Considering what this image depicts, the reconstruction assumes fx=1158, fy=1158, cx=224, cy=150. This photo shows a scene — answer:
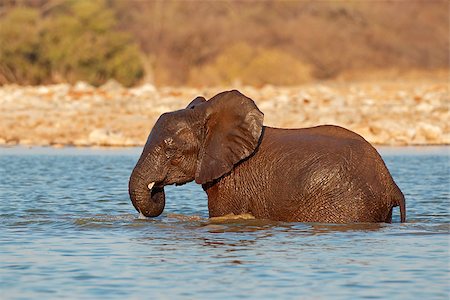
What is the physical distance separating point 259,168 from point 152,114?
12421 mm

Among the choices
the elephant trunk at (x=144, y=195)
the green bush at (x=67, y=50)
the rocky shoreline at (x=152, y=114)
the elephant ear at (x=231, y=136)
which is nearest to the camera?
the elephant ear at (x=231, y=136)

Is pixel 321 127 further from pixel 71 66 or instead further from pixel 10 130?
pixel 71 66

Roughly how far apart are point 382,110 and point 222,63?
1549 cm

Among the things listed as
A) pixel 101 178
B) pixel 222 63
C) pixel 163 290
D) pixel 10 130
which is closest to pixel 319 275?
pixel 163 290

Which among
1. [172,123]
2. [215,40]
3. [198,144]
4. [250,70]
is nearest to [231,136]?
[198,144]

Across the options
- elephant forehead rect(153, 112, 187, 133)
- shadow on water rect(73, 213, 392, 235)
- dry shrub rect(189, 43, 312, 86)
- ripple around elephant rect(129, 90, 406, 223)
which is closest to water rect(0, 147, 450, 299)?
shadow on water rect(73, 213, 392, 235)

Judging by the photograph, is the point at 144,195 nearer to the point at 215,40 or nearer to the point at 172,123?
the point at 172,123

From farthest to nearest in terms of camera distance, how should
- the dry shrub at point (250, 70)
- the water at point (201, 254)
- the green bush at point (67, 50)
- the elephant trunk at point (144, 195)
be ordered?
the dry shrub at point (250, 70) → the green bush at point (67, 50) → the elephant trunk at point (144, 195) → the water at point (201, 254)

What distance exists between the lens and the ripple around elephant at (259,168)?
934 cm

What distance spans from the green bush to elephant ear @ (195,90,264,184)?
24.1 metres

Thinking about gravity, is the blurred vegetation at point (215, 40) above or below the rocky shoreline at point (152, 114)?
above

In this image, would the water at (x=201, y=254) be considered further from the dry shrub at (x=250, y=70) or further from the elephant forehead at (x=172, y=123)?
the dry shrub at (x=250, y=70)

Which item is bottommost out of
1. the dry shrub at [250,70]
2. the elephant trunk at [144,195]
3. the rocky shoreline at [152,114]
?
the elephant trunk at [144,195]

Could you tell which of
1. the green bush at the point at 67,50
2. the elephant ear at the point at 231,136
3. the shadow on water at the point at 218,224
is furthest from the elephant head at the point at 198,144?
the green bush at the point at 67,50
